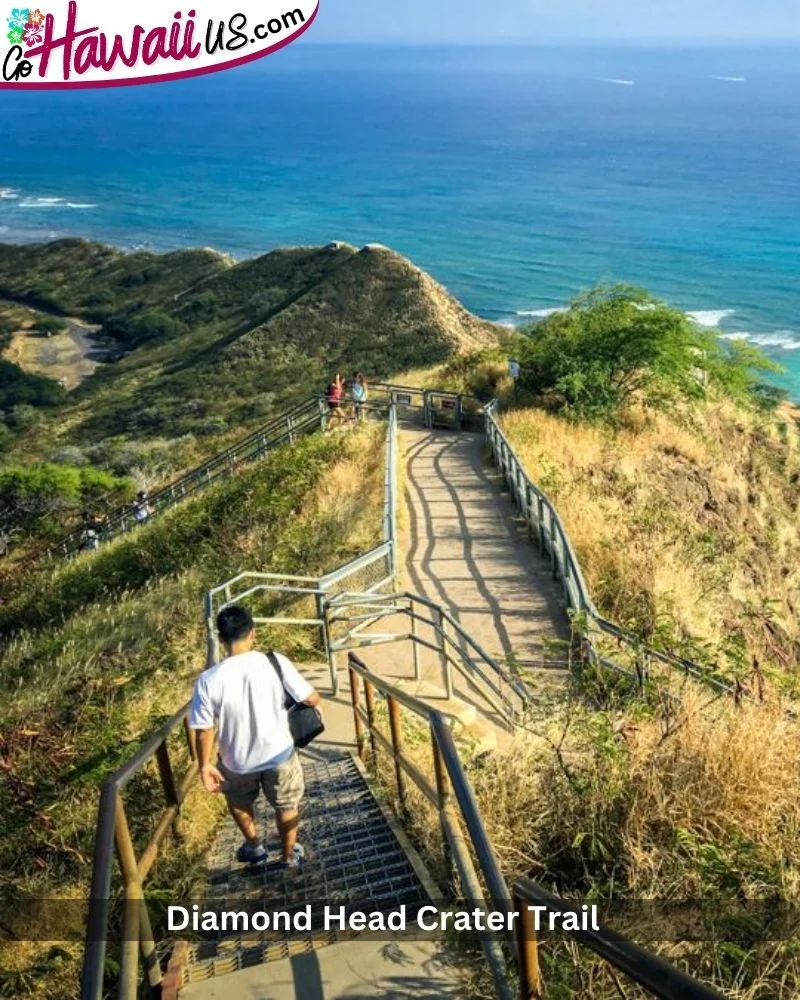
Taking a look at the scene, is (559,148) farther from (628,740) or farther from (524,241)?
(628,740)

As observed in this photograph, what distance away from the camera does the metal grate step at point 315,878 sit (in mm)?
4324

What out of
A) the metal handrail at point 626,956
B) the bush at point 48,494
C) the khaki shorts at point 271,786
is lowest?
the bush at point 48,494

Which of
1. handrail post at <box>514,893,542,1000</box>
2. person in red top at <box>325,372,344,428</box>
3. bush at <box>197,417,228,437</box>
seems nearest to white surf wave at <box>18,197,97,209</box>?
bush at <box>197,417,228,437</box>

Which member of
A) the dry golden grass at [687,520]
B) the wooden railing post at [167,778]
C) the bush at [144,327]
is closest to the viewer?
the wooden railing post at [167,778]

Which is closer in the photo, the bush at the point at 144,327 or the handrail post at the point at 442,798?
the handrail post at the point at 442,798

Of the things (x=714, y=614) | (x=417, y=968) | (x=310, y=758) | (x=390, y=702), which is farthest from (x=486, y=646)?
(x=417, y=968)

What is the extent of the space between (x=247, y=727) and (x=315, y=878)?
92cm

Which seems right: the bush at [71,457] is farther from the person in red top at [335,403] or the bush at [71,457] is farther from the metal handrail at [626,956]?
the metal handrail at [626,956]

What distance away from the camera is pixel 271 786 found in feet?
16.7

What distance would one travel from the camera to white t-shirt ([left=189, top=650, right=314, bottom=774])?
192 inches

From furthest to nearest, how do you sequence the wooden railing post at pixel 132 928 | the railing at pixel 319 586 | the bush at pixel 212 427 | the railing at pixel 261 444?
the bush at pixel 212 427, the railing at pixel 261 444, the railing at pixel 319 586, the wooden railing post at pixel 132 928

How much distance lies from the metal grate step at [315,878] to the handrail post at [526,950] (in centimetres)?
124

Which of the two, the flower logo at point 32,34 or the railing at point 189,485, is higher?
the flower logo at point 32,34

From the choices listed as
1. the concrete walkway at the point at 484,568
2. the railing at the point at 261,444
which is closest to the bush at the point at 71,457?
the railing at the point at 261,444
